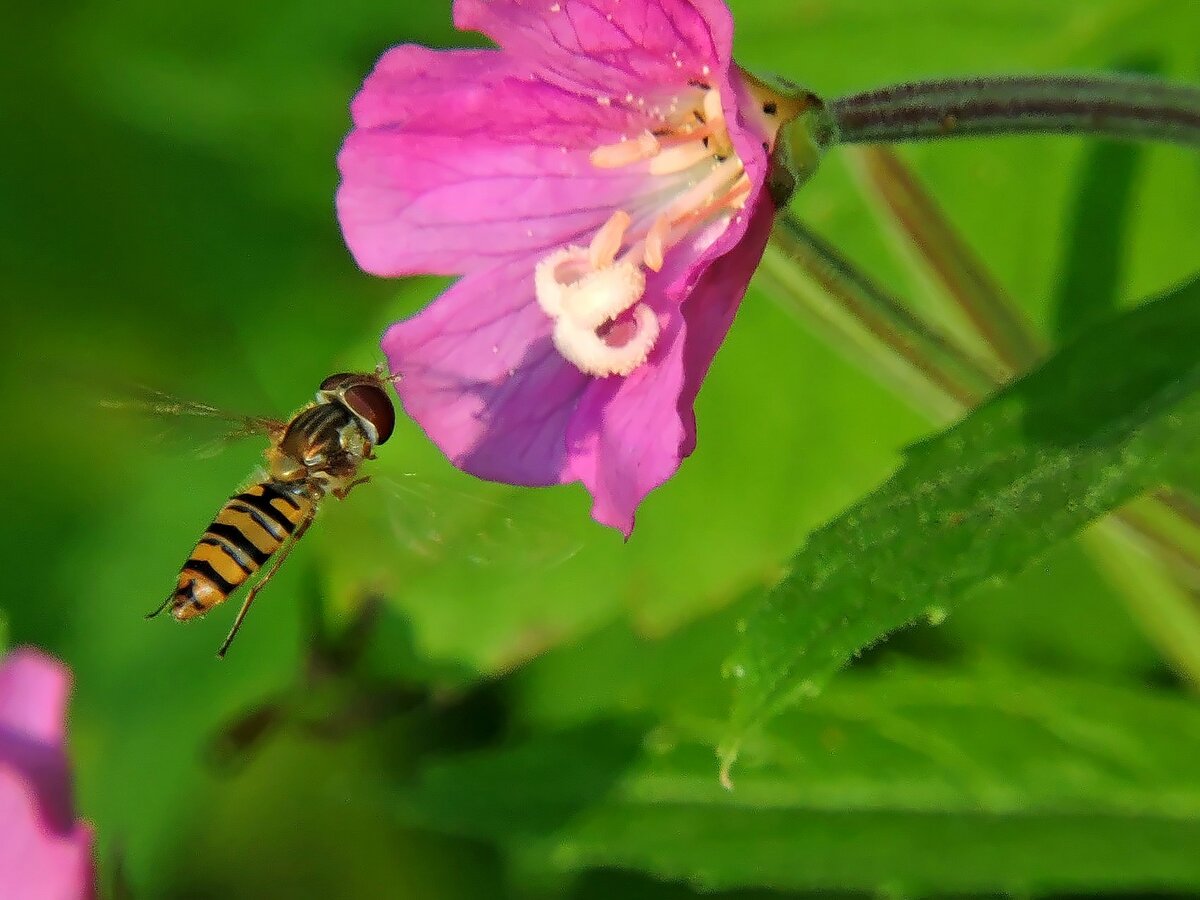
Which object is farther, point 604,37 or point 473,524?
point 473,524

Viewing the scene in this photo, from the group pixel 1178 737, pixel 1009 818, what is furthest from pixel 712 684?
pixel 1178 737

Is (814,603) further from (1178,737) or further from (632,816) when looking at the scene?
(1178,737)

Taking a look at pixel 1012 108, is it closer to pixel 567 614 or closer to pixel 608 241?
pixel 608 241

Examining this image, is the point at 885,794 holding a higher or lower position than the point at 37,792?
higher

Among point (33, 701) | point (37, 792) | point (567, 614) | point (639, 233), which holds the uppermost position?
point (567, 614)

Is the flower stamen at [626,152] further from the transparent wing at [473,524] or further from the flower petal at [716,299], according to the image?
the transparent wing at [473,524]

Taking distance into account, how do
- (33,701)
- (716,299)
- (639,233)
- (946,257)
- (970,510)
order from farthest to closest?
1. (946,257)
2. (33,701)
3. (639,233)
4. (716,299)
5. (970,510)

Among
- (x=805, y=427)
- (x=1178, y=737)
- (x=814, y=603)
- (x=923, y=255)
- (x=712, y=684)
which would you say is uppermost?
(x=805, y=427)

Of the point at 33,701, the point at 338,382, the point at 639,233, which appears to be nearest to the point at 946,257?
the point at 639,233
